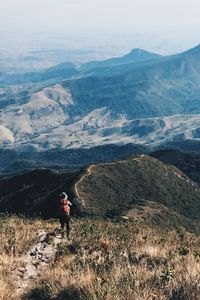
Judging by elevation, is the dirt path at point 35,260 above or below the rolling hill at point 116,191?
above

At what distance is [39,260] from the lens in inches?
811

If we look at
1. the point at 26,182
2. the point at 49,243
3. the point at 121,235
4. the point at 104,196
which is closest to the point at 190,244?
the point at 121,235

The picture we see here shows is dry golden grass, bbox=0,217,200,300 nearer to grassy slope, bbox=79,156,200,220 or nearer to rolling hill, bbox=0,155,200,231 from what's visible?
rolling hill, bbox=0,155,200,231

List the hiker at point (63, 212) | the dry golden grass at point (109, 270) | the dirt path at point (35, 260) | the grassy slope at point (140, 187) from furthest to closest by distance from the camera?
the grassy slope at point (140, 187)
the hiker at point (63, 212)
the dirt path at point (35, 260)
the dry golden grass at point (109, 270)

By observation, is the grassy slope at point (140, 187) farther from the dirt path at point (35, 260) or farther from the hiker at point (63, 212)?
the dirt path at point (35, 260)

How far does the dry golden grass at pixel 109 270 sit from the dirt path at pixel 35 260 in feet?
0.87

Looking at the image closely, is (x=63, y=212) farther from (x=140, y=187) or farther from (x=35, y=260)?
(x=140, y=187)

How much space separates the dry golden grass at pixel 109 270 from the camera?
1328cm

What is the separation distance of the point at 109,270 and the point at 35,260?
5.33m

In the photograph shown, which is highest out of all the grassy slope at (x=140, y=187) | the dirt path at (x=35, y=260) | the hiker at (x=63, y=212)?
the dirt path at (x=35, y=260)

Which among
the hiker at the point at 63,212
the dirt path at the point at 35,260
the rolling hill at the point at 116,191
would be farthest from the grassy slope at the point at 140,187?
the dirt path at the point at 35,260

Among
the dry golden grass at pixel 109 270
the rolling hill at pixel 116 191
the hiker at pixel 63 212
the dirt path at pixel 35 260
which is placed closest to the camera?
the dry golden grass at pixel 109 270

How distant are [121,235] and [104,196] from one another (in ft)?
352

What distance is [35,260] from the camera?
20.5 m
